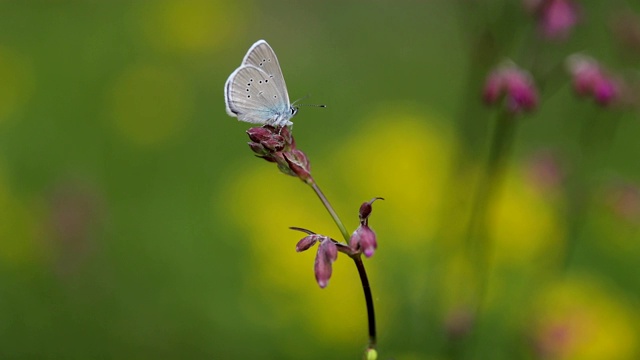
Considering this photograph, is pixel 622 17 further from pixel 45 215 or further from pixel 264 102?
pixel 45 215

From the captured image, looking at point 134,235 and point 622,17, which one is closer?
point 622,17

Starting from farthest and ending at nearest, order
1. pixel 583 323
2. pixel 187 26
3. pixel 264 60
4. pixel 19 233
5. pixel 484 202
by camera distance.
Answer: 1. pixel 187 26
2. pixel 19 233
3. pixel 583 323
4. pixel 484 202
5. pixel 264 60

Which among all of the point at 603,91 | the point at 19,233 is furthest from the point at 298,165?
the point at 19,233

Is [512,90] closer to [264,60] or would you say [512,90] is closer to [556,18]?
[556,18]

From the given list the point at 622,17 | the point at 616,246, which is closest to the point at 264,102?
the point at 622,17

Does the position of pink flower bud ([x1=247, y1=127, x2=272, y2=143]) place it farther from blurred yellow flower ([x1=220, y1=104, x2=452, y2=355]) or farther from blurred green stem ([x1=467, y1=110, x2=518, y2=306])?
blurred yellow flower ([x1=220, y1=104, x2=452, y2=355])

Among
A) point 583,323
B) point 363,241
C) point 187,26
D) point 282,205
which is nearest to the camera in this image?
point 363,241
